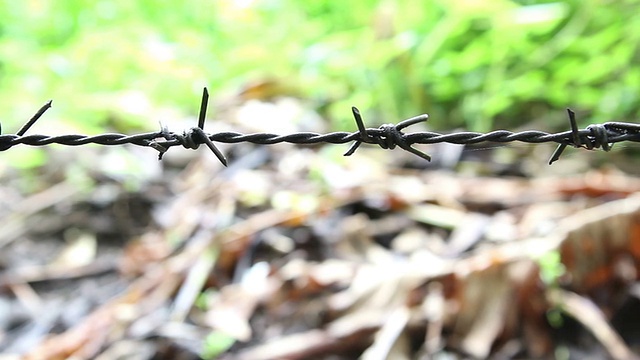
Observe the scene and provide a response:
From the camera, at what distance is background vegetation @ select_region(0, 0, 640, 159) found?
1.60 metres

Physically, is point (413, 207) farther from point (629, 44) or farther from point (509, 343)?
point (629, 44)

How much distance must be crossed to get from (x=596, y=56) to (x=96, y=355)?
4.44 ft

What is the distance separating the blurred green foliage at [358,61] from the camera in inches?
62.9

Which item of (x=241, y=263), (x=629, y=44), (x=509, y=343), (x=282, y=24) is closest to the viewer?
(x=509, y=343)

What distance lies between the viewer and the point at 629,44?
4.90 feet

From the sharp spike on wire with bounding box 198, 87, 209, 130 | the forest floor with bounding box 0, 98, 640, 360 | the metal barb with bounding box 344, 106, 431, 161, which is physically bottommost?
the forest floor with bounding box 0, 98, 640, 360

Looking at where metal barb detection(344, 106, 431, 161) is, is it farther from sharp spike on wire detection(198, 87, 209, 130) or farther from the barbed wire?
sharp spike on wire detection(198, 87, 209, 130)

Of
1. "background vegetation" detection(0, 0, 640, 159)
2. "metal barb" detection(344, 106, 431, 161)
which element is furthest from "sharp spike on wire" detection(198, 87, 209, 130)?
"background vegetation" detection(0, 0, 640, 159)

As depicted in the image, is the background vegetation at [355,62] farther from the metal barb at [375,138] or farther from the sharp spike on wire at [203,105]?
the sharp spike on wire at [203,105]

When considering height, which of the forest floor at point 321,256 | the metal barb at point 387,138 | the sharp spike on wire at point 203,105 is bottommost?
the forest floor at point 321,256

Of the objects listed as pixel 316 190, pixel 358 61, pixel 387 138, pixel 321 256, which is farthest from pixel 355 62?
pixel 387 138

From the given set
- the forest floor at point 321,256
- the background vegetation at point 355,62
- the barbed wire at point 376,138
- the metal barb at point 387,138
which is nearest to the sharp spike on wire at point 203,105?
the barbed wire at point 376,138

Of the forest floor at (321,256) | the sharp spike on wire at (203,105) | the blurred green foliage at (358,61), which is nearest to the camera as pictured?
the sharp spike on wire at (203,105)

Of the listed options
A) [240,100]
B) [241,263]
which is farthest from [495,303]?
[240,100]
